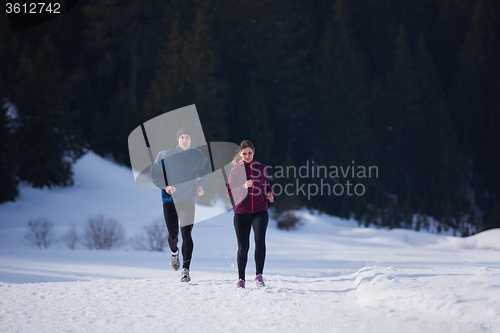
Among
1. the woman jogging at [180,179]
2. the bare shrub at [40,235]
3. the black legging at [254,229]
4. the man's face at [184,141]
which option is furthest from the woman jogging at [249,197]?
the bare shrub at [40,235]

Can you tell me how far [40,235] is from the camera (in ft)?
49.8

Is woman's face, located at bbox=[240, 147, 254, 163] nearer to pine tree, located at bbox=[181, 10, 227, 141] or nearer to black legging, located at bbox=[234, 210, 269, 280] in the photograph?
black legging, located at bbox=[234, 210, 269, 280]

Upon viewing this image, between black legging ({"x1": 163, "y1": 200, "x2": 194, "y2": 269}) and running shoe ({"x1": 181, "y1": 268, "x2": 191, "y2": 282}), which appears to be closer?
black legging ({"x1": 163, "y1": 200, "x2": 194, "y2": 269})

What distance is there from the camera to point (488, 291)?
15.5 feet

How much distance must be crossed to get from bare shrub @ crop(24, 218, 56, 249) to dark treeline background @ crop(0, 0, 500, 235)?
13565 millimetres

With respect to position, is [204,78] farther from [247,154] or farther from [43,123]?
[247,154]

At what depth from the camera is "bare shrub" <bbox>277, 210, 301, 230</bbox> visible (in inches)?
894

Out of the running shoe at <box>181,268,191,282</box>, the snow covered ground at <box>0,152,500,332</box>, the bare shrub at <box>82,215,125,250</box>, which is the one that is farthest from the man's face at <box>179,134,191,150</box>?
the bare shrub at <box>82,215,125,250</box>

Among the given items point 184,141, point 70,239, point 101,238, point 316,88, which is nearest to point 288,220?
point 101,238

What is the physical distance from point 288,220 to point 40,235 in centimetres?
1081

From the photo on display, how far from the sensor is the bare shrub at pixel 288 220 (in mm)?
22719

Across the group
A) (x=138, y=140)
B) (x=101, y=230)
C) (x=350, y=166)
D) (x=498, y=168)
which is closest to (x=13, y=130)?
(x=138, y=140)

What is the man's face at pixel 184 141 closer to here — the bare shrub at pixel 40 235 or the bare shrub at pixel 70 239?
the bare shrub at pixel 70 239

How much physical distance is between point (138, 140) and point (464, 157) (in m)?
23.7
